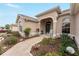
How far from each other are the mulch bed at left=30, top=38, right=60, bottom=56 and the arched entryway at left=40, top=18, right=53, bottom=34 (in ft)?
1.59

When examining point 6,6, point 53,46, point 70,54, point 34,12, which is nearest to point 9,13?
point 6,6

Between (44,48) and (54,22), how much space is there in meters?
1.04

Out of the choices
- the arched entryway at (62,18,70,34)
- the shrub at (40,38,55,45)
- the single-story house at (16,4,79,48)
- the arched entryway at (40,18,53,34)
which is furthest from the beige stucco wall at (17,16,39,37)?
the arched entryway at (62,18,70,34)

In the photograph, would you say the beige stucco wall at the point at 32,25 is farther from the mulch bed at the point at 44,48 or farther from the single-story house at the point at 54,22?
the mulch bed at the point at 44,48

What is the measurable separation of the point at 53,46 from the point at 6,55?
136cm

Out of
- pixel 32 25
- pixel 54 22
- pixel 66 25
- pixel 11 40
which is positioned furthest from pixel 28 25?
pixel 66 25

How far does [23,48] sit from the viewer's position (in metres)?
5.34

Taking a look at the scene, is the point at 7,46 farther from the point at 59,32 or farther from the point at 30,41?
the point at 59,32

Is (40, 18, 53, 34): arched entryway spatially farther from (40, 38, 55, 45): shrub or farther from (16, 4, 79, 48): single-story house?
(40, 38, 55, 45): shrub

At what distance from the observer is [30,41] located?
5492 mm

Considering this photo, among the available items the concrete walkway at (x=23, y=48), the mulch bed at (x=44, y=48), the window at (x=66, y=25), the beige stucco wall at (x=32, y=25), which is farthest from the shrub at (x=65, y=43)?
the beige stucco wall at (x=32, y=25)

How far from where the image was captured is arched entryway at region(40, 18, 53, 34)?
562 cm

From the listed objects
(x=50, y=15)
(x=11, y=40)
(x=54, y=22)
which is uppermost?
(x=50, y=15)

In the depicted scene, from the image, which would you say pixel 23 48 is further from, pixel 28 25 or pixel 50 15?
pixel 50 15
